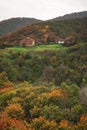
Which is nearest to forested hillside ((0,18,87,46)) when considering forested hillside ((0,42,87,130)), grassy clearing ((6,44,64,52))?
grassy clearing ((6,44,64,52))

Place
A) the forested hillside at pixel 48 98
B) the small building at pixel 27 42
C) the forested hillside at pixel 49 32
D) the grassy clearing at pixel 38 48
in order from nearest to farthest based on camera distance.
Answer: the forested hillside at pixel 48 98, the grassy clearing at pixel 38 48, the small building at pixel 27 42, the forested hillside at pixel 49 32

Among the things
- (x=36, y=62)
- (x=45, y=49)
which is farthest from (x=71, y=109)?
(x=45, y=49)

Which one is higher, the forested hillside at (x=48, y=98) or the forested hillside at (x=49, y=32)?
the forested hillside at (x=49, y=32)

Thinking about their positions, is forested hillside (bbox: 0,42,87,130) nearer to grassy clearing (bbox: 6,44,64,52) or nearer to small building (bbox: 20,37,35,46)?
grassy clearing (bbox: 6,44,64,52)

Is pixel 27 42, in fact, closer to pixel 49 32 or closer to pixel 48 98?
pixel 49 32

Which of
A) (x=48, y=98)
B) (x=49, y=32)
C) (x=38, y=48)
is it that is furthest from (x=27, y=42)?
(x=48, y=98)

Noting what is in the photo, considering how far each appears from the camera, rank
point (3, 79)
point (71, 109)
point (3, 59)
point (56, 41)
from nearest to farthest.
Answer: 1. point (71, 109)
2. point (3, 79)
3. point (3, 59)
4. point (56, 41)

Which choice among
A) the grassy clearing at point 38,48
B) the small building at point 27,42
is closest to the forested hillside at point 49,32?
the small building at point 27,42

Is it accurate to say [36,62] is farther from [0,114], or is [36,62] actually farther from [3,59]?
[0,114]

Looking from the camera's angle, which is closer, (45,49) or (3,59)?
(3,59)

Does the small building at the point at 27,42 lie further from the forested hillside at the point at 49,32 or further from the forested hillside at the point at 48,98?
the forested hillside at the point at 48,98

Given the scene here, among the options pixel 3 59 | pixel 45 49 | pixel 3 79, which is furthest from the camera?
pixel 45 49
